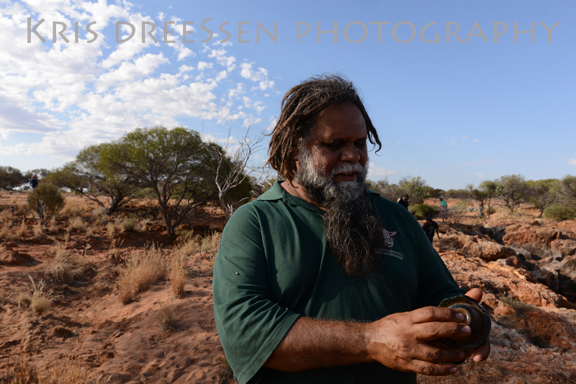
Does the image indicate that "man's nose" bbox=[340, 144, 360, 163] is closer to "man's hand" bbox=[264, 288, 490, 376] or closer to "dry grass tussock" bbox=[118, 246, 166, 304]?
"man's hand" bbox=[264, 288, 490, 376]

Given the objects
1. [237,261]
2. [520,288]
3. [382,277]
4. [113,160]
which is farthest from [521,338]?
[113,160]

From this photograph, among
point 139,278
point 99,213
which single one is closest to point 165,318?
point 139,278

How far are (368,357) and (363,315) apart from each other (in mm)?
234

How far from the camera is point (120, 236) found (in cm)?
1288

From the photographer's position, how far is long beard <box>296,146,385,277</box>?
1.30 m

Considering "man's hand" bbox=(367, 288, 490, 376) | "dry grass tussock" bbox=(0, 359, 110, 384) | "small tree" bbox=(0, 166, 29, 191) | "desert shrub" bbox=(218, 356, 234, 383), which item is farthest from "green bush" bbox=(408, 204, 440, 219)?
"small tree" bbox=(0, 166, 29, 191)

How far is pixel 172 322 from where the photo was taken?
464 centimetres

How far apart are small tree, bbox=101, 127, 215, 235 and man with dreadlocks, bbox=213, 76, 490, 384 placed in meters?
13.3

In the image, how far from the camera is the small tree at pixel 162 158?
13773 mm

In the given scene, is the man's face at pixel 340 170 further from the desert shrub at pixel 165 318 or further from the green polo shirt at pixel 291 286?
the desert shrub at pixel 165 318

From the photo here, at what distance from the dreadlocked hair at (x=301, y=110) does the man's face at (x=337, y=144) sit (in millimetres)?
55

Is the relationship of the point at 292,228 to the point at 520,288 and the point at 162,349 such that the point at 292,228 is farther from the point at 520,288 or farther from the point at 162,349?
the point at 520,288

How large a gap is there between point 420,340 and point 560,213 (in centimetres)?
2757

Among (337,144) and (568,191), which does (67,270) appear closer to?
(337,144)
